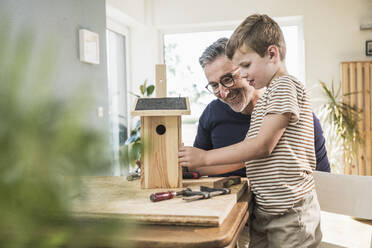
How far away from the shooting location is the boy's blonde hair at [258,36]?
1279 mm

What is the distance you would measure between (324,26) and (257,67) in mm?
3764

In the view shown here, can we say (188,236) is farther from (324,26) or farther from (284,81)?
(324,26)

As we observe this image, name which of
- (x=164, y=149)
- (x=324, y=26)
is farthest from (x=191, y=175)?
(x=324, y=26)

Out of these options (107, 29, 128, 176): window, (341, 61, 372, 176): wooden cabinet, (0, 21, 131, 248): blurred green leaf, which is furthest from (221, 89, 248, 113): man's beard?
(341, 61, 372, 176): wooden cabinet

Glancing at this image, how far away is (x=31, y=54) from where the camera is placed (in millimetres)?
166

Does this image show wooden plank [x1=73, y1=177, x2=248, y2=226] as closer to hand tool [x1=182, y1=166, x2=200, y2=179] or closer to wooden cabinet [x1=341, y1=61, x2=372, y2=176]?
hand tool [x1=182, y1=166, x2=200, y2=179]

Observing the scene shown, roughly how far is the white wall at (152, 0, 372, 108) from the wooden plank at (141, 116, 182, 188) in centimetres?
381

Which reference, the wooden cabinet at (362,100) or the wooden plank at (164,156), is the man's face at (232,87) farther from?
the wooden cabinet at (362,100)

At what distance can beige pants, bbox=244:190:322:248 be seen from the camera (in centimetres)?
116

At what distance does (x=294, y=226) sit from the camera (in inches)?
45.7

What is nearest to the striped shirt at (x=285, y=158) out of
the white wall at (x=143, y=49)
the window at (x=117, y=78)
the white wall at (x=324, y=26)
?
the window at (x=117, y=78)

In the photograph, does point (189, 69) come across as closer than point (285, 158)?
No

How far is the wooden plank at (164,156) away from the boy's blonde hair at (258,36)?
1.19 feet

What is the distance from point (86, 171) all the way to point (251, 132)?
1.11 meters
